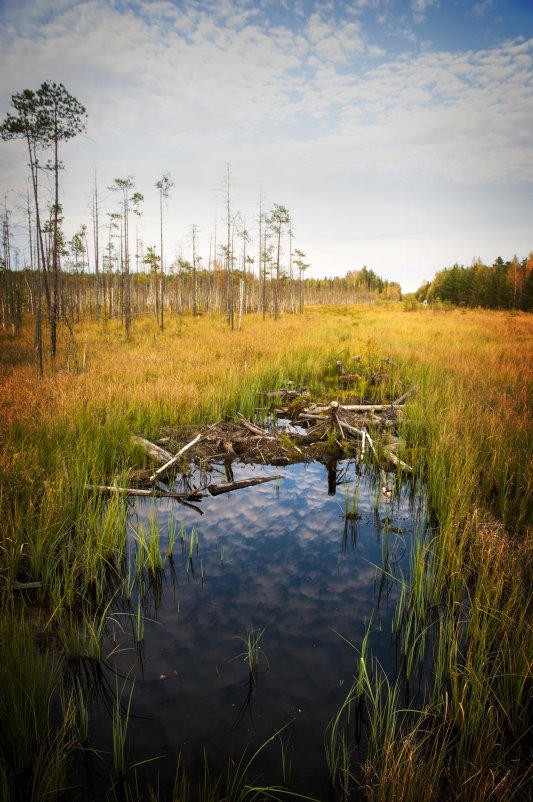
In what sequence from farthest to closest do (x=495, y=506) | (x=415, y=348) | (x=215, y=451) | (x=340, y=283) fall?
(x=340, y=283)
(x=415, y=348)
(x=215, y=451)
(x=495, y=506)

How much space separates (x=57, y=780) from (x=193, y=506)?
120 inches

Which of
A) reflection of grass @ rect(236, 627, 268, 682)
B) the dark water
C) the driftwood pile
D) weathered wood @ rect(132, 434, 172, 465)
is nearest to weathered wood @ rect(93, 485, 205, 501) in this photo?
the driftwood pile

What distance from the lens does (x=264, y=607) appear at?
121 inches

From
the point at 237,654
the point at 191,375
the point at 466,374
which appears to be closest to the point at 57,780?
the point at 237,654

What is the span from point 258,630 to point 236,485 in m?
2.47

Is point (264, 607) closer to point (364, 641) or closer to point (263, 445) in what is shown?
point (364, 641)

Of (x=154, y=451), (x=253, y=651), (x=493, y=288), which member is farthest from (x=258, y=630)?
(x=493, y=288)

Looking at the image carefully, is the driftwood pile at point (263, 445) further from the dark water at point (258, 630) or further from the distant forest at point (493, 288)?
the distant forest at point (493, 288)

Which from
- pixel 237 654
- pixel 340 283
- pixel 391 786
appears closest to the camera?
pixel 391 786

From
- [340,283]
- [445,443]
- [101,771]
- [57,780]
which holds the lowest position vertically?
[101,771]

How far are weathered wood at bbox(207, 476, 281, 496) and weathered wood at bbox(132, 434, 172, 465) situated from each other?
90 cm

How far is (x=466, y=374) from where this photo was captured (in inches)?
362

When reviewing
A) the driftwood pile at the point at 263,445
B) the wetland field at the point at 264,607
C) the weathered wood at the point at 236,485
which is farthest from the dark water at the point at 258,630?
the driftwood pile at the point at 263,445

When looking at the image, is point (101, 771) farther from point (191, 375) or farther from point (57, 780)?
point (191, 375)
